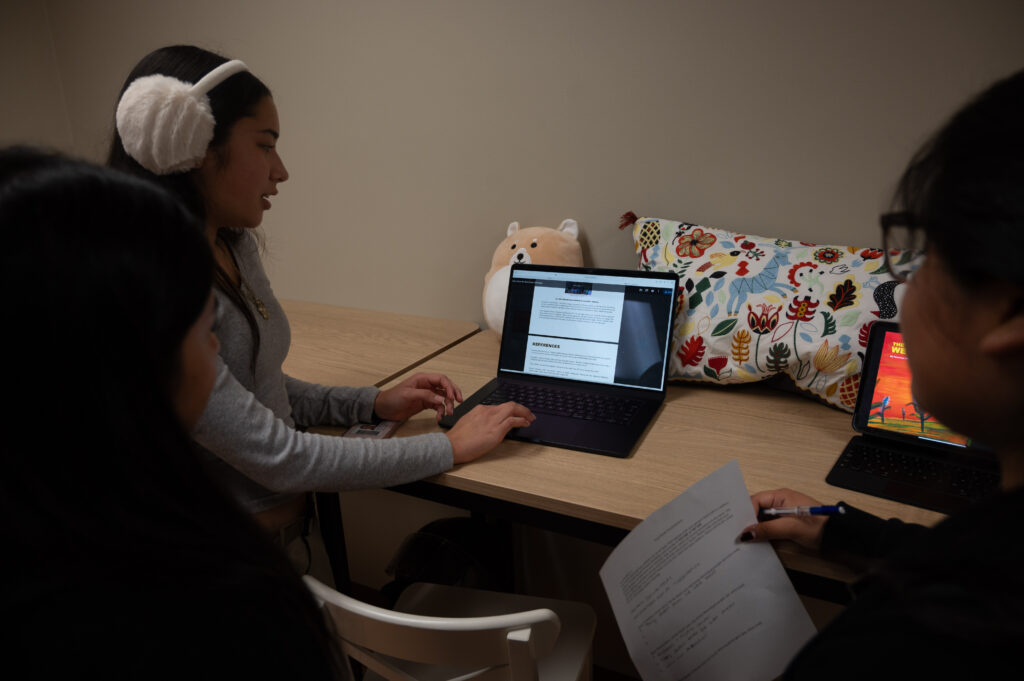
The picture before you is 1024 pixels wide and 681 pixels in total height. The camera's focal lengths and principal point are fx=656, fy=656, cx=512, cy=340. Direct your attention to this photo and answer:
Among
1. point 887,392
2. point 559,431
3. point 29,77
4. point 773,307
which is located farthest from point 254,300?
point 29,77

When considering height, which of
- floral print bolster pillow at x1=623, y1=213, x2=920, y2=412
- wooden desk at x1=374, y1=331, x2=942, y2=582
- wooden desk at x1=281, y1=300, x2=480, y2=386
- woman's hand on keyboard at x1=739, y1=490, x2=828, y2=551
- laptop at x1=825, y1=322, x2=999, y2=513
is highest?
floral print bolster pillow at x1=623, y1=213, x2=920, y2=412

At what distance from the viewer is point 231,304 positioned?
99 centimetres

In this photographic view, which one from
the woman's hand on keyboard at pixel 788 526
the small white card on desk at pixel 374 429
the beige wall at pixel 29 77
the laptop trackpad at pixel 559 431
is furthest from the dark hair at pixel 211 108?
the beige wall at pixel 29 77

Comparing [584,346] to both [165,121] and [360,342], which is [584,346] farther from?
[165,121]

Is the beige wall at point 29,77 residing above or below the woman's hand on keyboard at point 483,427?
above

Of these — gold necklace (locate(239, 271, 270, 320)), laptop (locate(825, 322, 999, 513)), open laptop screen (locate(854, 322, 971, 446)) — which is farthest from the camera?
gold necklace (locate(239, 271, 270, 320))

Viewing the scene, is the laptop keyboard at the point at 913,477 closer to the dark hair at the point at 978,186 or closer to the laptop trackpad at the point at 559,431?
the laptop trackpad at the point at 559,431

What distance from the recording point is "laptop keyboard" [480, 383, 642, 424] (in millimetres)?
1155

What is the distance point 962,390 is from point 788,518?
0.38 metres

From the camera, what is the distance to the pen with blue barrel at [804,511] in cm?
79

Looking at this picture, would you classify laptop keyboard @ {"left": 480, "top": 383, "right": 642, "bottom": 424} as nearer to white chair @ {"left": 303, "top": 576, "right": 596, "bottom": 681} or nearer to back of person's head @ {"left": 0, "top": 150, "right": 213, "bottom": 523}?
white chair @ {"left": 303, "top": 576, "right": 596, "bottom": 681}

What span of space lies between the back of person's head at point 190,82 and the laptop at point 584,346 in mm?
562

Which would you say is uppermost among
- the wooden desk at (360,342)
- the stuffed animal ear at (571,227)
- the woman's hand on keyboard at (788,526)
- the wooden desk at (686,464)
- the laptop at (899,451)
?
the stuffed animal ear at (571,227)

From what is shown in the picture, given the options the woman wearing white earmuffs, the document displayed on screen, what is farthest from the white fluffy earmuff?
the document displayed on screen
